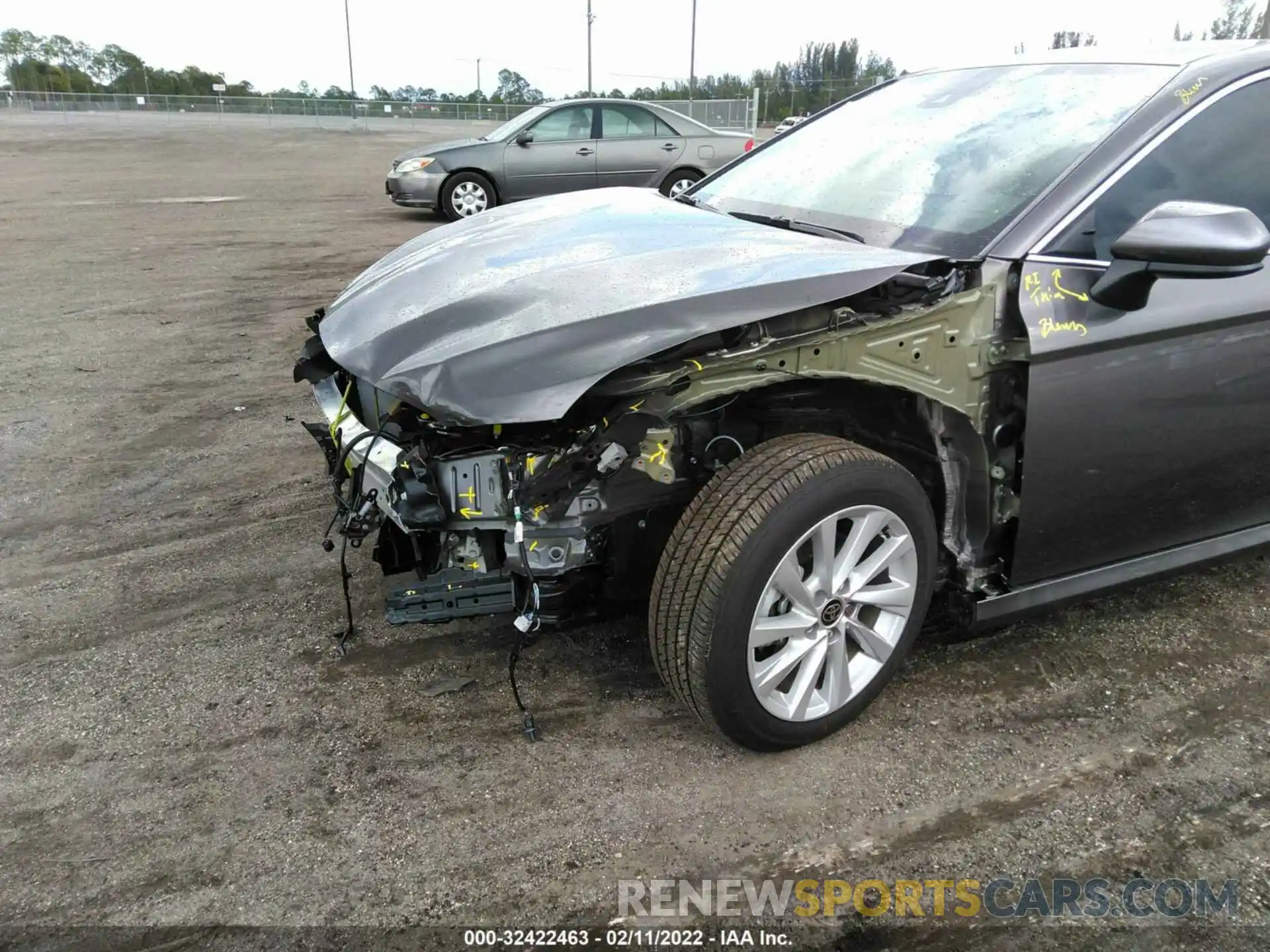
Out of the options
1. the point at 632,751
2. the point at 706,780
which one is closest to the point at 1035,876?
the point at 706,780

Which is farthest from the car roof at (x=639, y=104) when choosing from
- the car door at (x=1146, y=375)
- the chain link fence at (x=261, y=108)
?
the chain link fence at (x=261, y=108)

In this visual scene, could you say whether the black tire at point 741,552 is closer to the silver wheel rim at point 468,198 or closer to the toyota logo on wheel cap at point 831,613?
the toyota logo on wheel cap at point 831,613

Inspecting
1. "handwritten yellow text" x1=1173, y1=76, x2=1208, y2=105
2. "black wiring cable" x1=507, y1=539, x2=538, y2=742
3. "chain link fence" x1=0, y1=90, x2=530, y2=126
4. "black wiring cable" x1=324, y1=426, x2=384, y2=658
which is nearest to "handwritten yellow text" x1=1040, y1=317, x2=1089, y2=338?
"handwritten yellow text" x1=1173, y1=76, x2=1208, y2=105

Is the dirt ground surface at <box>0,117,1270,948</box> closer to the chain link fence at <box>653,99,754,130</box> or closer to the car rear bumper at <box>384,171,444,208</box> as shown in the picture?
the car rear bumper at <box>384,171,444,208</box>

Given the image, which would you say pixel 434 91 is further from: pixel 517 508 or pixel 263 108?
pixel 517 508

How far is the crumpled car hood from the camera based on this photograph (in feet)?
6.97

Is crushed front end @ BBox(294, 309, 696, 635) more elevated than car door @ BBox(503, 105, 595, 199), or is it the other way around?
car door @ BBox(503, 105, 595, 199)

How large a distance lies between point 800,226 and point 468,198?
31.1ft

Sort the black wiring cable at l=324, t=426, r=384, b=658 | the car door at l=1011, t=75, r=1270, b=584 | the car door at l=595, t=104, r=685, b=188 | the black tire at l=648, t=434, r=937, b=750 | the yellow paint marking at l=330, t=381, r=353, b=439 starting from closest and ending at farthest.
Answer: the black tire at l=648, t=434, r=937, b=750, the car door at l=1011, t=75, r=1270, b=584, the black wiring cable at l=324, t=426, r=384, b=658, the yellow paint marking at l=330, t=381, r=353, b=439, the car door at l=595, t=104, r=685, b=188

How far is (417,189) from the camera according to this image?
11586 millimetres

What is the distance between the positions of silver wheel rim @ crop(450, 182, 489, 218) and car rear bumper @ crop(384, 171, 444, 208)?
8.7 inches

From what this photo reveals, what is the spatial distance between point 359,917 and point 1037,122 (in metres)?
2.81

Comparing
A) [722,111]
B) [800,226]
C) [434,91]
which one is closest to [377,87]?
[434,91]

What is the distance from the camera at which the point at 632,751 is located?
A: 2.45m
